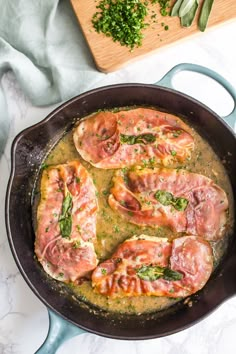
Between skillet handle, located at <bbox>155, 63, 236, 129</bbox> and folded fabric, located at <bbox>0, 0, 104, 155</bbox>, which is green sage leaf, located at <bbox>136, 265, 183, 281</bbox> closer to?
skillet handle, located at <bbox>155, 63, 236, 129</bbox>

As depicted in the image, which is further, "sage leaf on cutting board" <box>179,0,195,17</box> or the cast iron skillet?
"sage leaf on cutting board" <box>179,0,195,17</box>

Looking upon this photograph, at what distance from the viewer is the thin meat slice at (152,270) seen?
3609 millimetres

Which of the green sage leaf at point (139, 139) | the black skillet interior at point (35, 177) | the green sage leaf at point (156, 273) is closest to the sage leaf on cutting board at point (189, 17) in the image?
the black skillet interior at point (35, 177)

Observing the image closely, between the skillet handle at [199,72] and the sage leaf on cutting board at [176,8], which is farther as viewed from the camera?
the sage leaf on cutting board at [176,8]

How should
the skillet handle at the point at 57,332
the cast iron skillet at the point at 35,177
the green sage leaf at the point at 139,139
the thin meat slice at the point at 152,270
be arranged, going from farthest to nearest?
the green sage leaf at the point at 139,139 < the thin meat slice at the point at 152,270 < the cast iron skillet at the point at 35,177 < the skillet handle at the point at 57,332

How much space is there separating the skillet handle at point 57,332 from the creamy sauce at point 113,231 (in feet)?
0.99

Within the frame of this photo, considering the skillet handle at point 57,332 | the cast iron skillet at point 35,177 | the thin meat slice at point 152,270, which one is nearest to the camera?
the skillet handle at point 57,332

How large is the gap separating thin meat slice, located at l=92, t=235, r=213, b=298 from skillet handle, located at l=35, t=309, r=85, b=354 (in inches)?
11.9

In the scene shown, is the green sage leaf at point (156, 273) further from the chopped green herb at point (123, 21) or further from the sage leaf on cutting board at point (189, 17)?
the sage leaf on cutting board at point (189, 17)

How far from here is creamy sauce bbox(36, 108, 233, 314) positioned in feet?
12.1

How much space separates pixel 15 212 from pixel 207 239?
1160mm

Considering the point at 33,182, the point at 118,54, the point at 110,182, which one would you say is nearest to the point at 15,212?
the point at 33,182

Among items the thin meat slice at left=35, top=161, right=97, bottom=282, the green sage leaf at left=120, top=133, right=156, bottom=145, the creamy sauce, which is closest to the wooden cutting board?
the green sage leaf at left=120, top=133, right=156, bottom=145

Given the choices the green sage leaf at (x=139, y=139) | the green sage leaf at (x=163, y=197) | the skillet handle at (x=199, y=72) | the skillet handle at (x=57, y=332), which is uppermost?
the skillet handle at (x=199, y=72)
